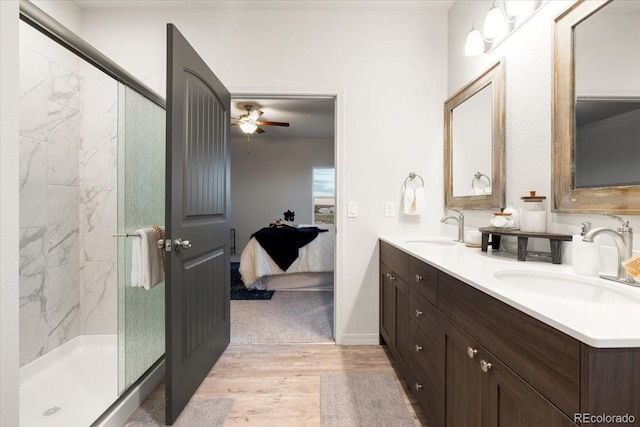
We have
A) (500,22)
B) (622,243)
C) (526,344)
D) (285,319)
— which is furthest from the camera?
(285,319)

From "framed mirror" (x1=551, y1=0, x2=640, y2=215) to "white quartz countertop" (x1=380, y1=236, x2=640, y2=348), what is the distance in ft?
1.02

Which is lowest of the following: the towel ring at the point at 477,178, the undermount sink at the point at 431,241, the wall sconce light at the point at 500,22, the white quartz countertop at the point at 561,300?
the white quartz countertop at the point at 561,300

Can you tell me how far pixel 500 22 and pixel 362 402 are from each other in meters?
2.22

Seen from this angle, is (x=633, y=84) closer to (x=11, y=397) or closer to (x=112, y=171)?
(x=11, y=397)

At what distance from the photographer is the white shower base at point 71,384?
60.3 inches

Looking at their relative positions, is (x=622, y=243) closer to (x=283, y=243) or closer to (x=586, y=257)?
(x=586, y=257)

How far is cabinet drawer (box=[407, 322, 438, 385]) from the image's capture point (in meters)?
1.33

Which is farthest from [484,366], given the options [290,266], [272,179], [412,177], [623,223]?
[272,179]

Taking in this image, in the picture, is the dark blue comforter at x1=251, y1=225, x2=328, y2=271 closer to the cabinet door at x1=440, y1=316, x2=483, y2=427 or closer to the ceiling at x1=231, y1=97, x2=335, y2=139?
the ceiling at x1=231, y1=97, x2=335, y2=139

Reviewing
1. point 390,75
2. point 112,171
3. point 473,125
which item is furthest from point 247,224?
point 473,125

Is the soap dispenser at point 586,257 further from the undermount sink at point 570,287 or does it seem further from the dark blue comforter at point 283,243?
the dark blue comforter at point 283,243

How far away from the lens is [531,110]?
150cm

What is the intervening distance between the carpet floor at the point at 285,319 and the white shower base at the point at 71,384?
89cm

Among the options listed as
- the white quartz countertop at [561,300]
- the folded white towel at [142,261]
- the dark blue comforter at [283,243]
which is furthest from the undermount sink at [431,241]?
the dark blue comforter at [283,243]
